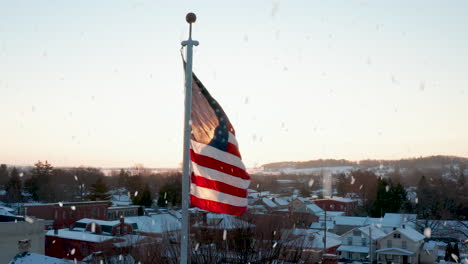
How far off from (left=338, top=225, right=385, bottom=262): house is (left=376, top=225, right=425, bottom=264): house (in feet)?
2.88

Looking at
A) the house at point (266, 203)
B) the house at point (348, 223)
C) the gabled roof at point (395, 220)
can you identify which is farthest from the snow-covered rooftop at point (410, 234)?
the house at point (266, 203)

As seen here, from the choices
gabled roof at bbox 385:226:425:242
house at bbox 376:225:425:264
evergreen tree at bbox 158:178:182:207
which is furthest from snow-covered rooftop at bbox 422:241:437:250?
evergreen tree at bbox 158:178:182:207

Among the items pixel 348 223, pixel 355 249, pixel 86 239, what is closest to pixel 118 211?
pixel 86 239

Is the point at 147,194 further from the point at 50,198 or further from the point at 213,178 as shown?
the point at 213,178

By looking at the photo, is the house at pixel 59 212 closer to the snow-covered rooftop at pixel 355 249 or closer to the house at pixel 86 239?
the house at pixel 86 239

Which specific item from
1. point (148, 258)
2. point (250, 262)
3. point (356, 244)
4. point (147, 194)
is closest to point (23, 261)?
point (148, 258)

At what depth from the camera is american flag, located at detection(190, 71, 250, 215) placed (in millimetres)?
6660

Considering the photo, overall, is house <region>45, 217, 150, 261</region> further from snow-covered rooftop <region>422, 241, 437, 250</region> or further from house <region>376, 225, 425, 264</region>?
snow-covered rooftop <region>422, 241, 437, 250</region>

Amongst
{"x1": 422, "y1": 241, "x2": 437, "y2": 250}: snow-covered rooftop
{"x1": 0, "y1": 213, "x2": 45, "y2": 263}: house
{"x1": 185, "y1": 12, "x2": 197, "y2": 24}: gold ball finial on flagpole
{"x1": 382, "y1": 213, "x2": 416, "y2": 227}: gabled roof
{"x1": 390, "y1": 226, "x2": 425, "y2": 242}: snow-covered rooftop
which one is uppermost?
{"x1": 185, "y1": 12, "x2": 197, "y2": 24}: gold ball finial on flagpole

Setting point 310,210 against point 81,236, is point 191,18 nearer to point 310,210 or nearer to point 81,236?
point 81,236

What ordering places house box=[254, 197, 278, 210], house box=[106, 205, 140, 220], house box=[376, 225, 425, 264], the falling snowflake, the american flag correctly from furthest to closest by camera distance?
house box=[254, 197, 278, 210] → house box=[106, 205, 140, 220] → the falling snowflake → house box=[376, 225, 425, 264] → the american flag

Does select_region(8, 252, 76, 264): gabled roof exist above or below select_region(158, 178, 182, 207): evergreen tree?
above

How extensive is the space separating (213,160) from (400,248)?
33718 millimetres

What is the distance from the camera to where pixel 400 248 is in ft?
119
